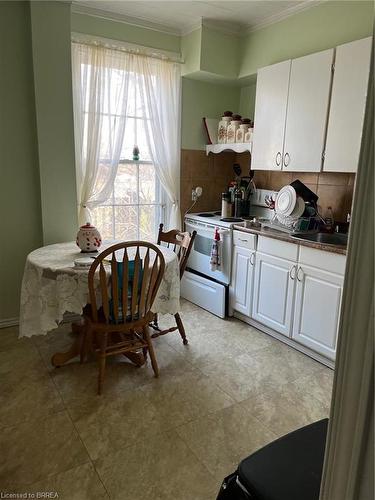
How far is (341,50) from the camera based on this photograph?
2.57 metres

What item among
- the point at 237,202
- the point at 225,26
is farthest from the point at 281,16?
the point at 237,202

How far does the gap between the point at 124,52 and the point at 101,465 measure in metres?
3.16

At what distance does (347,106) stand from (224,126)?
1.42m

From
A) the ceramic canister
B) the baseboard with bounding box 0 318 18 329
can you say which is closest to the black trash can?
the ceramic canister

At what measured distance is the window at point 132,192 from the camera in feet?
11.3

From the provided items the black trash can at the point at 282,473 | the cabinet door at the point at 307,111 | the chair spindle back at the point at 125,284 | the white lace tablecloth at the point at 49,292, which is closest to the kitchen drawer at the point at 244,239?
the cabinet door at the point at 307,111

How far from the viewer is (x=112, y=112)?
331cm

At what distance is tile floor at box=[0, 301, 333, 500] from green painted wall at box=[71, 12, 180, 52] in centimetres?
257

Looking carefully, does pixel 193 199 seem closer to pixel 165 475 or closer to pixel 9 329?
pixel 9 329

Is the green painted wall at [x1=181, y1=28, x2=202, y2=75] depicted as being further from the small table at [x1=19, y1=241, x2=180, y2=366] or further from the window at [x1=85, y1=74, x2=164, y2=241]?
the small table at [x1=19, y1=241, x2=180, y2=366]

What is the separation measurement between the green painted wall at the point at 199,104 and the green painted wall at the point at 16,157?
4.85 ft

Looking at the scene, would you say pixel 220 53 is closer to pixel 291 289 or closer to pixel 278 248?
pixel 278 248

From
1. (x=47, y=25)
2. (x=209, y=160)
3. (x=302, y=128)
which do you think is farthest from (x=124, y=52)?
(x=302, y=128)

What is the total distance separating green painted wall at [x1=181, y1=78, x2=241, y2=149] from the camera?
373 centimetres
